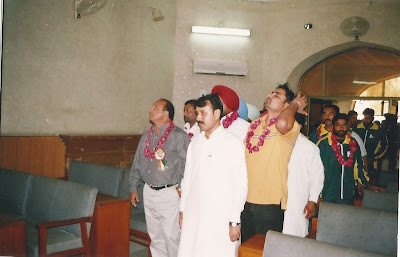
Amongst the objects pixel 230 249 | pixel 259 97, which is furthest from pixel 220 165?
pixel 259 97

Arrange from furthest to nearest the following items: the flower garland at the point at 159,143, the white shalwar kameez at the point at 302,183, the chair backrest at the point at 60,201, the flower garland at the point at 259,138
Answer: the flower garland at the point at 159,143
the chair backrest at the point at 60,201
the white shalwar kameez at the point at 302,183
the flower garland at the point at 259,138

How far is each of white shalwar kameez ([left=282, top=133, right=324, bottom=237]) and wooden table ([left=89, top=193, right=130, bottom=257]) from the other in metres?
1.50

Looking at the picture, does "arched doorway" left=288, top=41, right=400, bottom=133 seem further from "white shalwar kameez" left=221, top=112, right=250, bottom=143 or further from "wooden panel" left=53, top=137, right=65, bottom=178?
"wooden panel" left=53, top=137, right=65, bottom=178

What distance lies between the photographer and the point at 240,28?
21.5ft

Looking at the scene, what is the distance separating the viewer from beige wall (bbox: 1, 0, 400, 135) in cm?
453

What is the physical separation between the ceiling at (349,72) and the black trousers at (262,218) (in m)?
5.23

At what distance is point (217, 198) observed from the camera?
235 centimetres

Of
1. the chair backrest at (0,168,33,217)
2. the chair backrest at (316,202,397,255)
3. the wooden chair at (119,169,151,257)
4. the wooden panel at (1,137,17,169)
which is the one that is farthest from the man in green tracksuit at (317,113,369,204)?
the wooden panel at (1,137,17,169)

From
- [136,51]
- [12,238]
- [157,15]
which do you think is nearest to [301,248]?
[12,238]

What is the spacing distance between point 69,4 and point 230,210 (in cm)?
394

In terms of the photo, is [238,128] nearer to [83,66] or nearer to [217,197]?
[217,197]

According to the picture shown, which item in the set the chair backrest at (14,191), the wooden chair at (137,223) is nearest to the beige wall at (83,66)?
the chair backrest at (14,191)

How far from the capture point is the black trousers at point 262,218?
2.42 metres

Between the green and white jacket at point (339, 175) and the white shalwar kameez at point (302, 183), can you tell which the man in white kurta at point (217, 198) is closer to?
the white shalwar kameez at point (302, 183)
